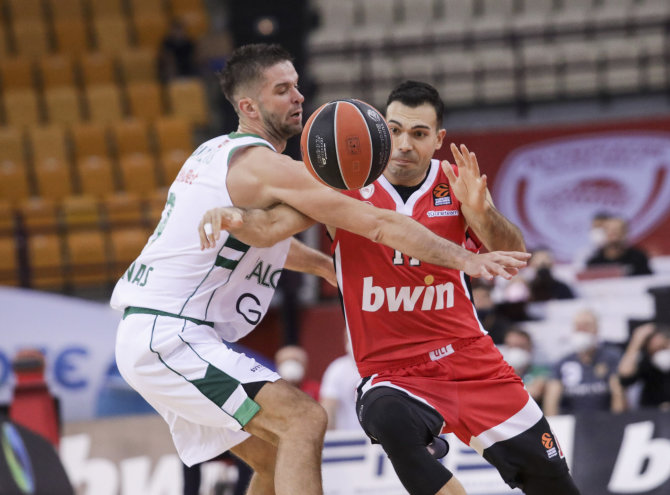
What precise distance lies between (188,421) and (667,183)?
9.75 m

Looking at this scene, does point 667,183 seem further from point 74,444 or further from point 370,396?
point 370,396

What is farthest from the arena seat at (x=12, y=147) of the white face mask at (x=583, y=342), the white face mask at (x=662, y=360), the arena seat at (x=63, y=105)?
the white face mask at (x=662, y=360)

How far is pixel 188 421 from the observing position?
5.11 meters

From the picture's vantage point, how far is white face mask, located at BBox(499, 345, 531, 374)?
919 cm

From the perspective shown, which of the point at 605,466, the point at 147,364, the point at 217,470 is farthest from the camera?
the point at 217,470

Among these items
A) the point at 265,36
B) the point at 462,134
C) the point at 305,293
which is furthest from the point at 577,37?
the point at 305,293

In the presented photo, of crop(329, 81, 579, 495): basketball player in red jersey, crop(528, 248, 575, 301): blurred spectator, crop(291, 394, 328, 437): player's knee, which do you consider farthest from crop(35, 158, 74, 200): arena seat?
crop(291, 394, 328, 437): player's knee

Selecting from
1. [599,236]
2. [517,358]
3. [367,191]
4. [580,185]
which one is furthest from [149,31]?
[367,191]

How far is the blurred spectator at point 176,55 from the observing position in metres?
15.4

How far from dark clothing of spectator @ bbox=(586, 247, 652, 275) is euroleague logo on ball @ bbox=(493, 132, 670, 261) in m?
2.42

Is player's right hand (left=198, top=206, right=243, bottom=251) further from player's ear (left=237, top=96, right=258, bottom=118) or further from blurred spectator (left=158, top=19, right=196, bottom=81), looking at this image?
blurred spectator (left=158, top=19, right=196, bottom=81)

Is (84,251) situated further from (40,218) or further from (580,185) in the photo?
(580,185)

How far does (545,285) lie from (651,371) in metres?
1.68

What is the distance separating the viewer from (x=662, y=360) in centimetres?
912
